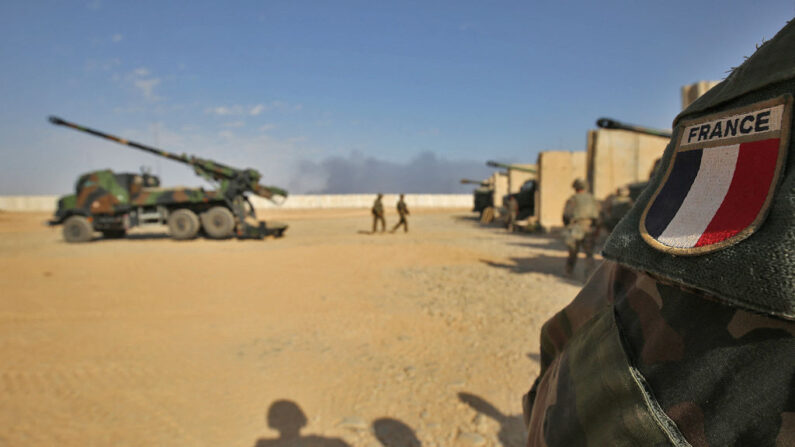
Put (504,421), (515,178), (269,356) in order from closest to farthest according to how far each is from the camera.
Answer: (504,421) → (269,356) → (515,178)

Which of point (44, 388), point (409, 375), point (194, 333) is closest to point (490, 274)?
point (409, 375)

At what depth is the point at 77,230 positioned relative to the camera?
11508mm

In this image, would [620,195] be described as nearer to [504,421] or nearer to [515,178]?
[515,178]

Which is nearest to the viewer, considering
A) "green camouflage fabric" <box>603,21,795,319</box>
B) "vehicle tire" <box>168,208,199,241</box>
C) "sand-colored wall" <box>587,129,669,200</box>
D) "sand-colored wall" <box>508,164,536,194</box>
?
"green camouflage fabric" <box>603,21,795,319</box>

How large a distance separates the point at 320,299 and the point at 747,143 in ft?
14.8

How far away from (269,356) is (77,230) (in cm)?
1158

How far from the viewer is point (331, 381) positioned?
2.81 meters

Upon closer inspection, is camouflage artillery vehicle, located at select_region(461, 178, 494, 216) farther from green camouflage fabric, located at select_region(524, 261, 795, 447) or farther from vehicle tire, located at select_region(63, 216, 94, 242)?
green camouflage fabric, located at select_region(524, 261, 795, 447)

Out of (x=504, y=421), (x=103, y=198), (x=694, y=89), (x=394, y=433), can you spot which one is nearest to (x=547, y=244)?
(x=694, y=89)

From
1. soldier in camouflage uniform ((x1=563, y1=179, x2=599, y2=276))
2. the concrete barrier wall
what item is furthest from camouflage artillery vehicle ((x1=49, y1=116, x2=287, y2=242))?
the concrete barrier wall

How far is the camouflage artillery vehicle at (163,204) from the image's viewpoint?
11.2 metres

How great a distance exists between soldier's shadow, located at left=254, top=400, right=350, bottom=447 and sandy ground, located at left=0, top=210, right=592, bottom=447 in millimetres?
11

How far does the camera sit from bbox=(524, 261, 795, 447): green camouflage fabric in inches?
17.0

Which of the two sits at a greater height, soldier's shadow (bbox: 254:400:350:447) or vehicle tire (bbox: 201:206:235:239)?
vehicle tire (bbox: 201:206:235:239)
